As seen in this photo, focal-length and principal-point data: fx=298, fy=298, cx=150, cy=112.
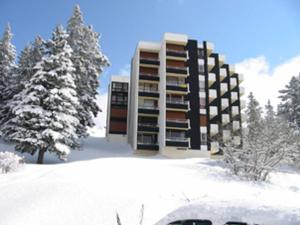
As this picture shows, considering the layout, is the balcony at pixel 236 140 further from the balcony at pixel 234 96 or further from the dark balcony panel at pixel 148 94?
the balcony at pixel 234 96

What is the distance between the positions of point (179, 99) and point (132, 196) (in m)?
28.6

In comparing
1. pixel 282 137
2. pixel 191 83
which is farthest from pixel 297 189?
pixel 191 83

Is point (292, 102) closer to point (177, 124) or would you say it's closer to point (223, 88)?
point (223, 88)

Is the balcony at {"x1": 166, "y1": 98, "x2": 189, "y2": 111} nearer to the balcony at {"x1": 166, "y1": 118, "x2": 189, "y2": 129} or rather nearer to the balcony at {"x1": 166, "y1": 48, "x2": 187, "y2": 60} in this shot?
the balcony at {"x1": 166, "y1": 118, "x2": 189, "y2": 129}

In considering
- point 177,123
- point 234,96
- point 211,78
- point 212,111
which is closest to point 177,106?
point 177,123

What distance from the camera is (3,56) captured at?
3694 cm

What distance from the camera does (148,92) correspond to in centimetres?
4109

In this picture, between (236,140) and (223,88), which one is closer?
(236,140)

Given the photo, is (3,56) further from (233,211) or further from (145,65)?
(233,211)

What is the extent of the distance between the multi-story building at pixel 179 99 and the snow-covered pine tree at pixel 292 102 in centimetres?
660

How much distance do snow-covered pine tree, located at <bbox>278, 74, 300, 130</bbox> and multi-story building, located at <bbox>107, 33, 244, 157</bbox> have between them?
660cm

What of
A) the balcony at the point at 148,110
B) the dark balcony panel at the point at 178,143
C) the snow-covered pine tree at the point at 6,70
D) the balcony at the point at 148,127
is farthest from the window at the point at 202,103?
the snow-covered pine tree at the point at 6,70

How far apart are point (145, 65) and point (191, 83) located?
6987mm

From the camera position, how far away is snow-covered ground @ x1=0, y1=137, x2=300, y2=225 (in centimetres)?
725
